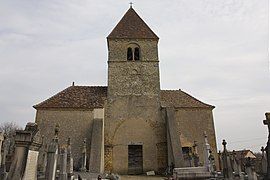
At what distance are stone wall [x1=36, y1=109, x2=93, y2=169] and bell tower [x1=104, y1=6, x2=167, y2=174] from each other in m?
1.82

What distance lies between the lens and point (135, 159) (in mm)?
22344

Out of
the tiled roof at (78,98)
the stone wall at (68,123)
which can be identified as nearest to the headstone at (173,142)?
the tiled roof at (78,98)

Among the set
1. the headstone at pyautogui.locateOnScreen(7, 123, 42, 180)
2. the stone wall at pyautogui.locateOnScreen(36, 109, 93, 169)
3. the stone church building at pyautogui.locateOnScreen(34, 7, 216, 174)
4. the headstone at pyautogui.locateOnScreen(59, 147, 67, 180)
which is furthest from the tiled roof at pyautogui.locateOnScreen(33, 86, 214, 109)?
the headstone at pyautogui.locateOnScreen(7, 123, 42, 180)

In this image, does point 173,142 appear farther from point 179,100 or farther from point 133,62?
point 133,62

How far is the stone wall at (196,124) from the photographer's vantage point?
2299 cm

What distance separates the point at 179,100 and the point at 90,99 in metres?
8.19

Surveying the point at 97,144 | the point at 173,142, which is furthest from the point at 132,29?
the point at 97,144

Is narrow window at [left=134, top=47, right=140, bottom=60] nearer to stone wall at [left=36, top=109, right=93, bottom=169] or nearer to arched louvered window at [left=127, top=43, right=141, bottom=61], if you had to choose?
arched louvered window at [left=127, top=43, right=141, bottom=61]

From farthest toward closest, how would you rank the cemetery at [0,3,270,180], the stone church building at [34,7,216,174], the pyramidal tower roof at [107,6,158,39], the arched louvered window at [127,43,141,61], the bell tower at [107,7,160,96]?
1. the pyramidal tower roof at [107,6,158,39]
2. the arched louvered window at [127,43,141,61]
3. the bell tower at [107,7,160,96]
4. the stone church building at [34,7,216,174]
5. the cemetery at [0,3,270,180]

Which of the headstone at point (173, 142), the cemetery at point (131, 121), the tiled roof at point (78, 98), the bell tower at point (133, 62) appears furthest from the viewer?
the bell tower at point (133, 62)

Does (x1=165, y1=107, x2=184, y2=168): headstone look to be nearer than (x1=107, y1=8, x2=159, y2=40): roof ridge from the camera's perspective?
Yes

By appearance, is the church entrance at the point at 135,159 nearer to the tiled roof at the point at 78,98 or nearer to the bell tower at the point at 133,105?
the bell tower at the point at 133,105

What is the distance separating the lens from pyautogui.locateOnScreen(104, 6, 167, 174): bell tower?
22.0 metres

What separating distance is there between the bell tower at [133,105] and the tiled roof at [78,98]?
1.09 m
